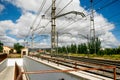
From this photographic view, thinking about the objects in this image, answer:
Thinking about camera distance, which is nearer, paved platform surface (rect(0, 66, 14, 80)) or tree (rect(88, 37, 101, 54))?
paved platform surface (rect(0, 66, 14, 80))

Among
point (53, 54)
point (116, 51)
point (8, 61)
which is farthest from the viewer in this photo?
point (116, 51)

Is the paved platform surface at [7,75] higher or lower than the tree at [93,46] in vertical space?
lower

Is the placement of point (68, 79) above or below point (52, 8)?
below

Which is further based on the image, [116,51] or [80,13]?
[116,51]

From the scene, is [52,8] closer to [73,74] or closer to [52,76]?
[52,76]

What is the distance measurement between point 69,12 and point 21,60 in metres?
50.5

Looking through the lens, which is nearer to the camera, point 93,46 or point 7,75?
point 7,75

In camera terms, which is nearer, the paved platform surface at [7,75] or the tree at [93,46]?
the paved platform surface at [7,75]

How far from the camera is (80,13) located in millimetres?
15320

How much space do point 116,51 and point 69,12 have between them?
70.5 m

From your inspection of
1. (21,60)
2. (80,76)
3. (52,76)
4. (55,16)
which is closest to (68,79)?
(80,76)

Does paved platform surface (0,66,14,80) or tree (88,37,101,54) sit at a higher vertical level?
tree (88,37,101,54)

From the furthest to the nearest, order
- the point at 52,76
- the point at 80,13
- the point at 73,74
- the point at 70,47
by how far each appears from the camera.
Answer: the point at 70,47, the point at 80,13, the point at 52,76, the point at 73,74

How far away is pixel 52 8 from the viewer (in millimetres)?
17375
